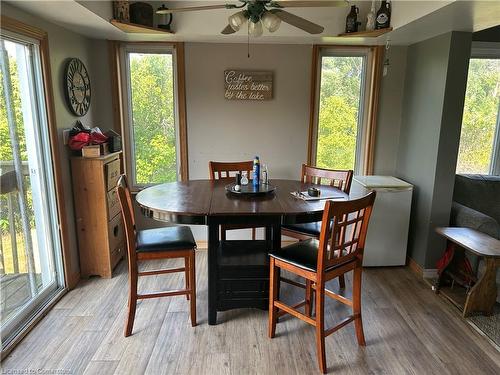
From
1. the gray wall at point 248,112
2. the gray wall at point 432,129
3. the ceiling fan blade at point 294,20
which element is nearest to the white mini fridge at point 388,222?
the gray wall at point 432,129

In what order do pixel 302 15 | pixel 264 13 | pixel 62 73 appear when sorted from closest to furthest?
pixel 264 13 < pixel 62 73 < pixel 302 15

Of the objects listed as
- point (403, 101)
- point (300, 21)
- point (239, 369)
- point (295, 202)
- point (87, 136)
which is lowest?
point (239, 369)

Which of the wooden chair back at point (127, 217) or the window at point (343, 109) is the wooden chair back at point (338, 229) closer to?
the wooden chair back at point (127, 217)

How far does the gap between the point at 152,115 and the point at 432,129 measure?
8.68 feet

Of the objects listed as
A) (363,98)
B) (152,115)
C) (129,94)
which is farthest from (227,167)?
(363,98)

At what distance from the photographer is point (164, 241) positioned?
7.82 feet

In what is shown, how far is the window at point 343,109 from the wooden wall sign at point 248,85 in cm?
52

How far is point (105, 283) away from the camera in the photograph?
3018 millimetres

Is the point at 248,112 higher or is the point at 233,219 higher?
the point at 248,112

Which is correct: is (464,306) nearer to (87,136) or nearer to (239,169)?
(239,169)

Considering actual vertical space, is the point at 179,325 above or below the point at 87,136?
below

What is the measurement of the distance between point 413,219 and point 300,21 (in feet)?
7.29

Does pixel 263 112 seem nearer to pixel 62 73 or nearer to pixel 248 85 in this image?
pixel 248 85

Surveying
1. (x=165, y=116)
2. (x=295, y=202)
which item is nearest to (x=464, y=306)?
(x=295, y=202)
